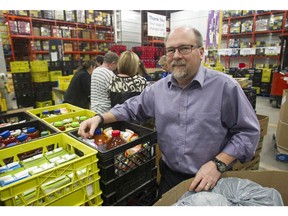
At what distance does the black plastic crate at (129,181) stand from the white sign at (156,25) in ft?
19.3

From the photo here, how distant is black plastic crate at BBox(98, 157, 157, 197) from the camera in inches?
41.7

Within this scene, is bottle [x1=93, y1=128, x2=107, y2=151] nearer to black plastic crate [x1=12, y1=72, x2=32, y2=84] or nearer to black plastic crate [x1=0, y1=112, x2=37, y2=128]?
black plastic crate [x1=0, y1=112, x2=37, y2=128]

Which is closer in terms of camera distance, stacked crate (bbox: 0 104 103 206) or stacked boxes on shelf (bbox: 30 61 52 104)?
stacked crate (bbox: 0 104 103 206)

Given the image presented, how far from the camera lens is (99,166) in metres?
1.04

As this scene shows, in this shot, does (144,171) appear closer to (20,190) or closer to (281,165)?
(20,190)

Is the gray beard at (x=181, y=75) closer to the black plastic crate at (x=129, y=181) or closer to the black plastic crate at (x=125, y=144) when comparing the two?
the black plastic crate at (x=125, y=144)

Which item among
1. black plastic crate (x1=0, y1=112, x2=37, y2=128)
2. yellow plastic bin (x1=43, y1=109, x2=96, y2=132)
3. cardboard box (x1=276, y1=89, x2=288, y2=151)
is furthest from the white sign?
black plastic crate (x1=0, y1=112, x2=37, y2=128)

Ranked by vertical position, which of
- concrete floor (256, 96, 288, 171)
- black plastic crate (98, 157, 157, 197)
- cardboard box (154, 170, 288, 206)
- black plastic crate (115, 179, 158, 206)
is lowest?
concrete floor (256, 96, 288, 171)

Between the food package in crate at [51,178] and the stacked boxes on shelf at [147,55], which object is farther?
the stacked boxes on shelf at [147,55]

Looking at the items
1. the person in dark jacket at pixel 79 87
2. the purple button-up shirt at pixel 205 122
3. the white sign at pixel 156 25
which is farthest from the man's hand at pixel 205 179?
the white sign at pixel 156 25

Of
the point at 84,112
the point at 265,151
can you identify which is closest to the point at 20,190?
the point at 84,112

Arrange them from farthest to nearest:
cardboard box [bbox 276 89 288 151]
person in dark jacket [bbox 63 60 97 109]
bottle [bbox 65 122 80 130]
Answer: person in dark jacket [bbox 63 60 97 109], cardboard box [bbox 276 89 288 151], bottle [bbox 65 122 80 130]

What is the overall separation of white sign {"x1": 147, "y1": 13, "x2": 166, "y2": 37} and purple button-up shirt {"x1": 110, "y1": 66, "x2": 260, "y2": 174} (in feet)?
18.2

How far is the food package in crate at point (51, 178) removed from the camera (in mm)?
817
